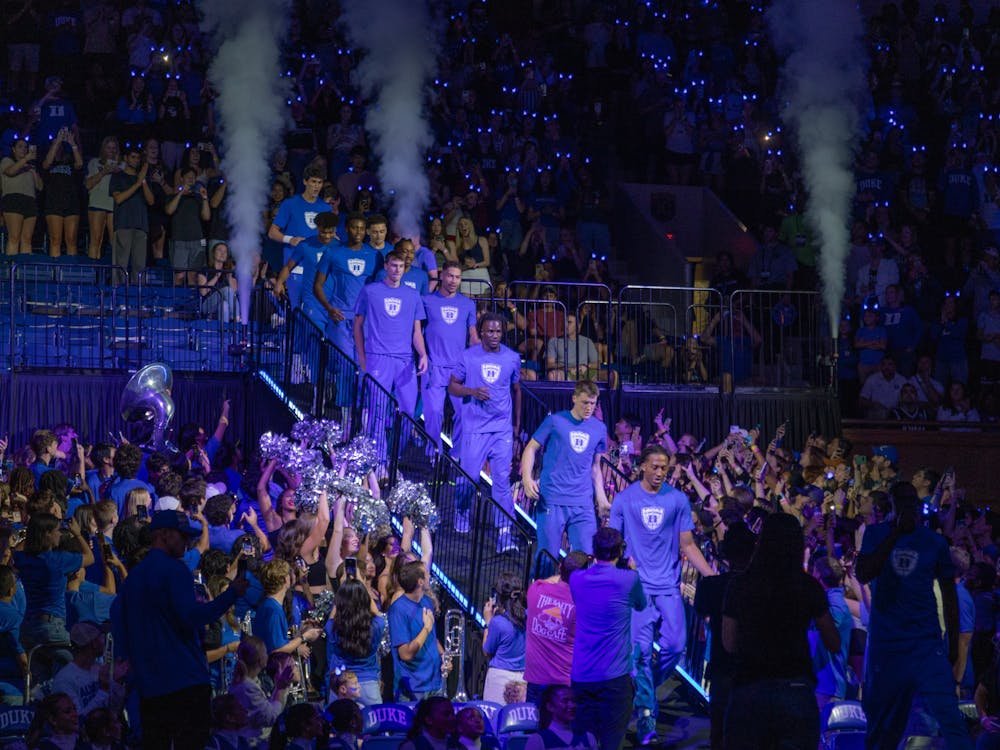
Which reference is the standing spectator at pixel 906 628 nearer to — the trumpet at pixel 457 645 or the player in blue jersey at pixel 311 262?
the trumpet at pixel 457 645

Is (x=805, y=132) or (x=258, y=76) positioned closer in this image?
(x=258, y=76)

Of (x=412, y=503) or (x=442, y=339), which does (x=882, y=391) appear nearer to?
(x=442, y=339)

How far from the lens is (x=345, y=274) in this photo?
14.2 metres

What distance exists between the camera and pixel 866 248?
20250 millimetres

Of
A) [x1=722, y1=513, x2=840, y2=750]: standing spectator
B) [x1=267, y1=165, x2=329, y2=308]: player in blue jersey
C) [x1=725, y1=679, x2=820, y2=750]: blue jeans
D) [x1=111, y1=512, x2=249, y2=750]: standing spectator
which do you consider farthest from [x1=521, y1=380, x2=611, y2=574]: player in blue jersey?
[x1=725, y1=679, x2=820, y2=750]: blue jeans

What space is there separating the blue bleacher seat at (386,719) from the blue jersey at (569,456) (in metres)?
3.69

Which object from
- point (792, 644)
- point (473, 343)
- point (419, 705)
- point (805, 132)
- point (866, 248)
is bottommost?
point (419, 705)

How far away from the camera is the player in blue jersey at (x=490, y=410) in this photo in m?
13.2

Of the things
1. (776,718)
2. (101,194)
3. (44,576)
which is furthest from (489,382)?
(101,194)

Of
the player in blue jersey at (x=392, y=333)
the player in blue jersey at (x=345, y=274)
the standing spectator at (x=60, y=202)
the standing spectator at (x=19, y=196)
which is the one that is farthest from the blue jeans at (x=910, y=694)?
the standing spectator at (x=19, y=196)

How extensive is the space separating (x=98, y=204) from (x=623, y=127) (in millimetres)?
8610

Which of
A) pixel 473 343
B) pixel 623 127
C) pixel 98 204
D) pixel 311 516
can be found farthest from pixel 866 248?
pixel 311 516

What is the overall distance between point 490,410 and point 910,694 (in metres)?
5.37

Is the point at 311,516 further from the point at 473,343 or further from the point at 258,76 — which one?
the point at 258,76
